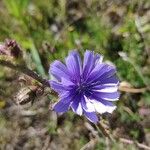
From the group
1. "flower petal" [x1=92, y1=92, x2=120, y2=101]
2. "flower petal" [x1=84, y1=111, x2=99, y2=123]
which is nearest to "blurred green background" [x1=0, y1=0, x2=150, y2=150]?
"flower petal" [x1=92, y1=92, x2=120, y2=101]

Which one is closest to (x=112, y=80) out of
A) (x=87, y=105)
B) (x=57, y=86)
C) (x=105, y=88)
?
(x=105, y=88)

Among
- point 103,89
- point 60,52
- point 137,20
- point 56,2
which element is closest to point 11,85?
point 60,52

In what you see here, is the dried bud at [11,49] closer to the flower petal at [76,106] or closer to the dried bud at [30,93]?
the dried bud at [30,93]

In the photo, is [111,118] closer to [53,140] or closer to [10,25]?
[53,140]

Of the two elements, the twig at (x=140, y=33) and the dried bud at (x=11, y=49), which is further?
the twig at (x=140, y=33)

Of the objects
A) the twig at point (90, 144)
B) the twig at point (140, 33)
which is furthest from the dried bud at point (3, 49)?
the twig at point (140, 33)

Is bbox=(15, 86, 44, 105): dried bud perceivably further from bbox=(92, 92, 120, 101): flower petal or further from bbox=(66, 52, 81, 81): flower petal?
bbox=(92, 92, 120, 101): flower petal
